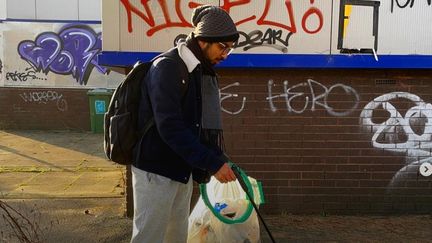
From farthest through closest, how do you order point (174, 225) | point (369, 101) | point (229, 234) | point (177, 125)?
point (369, 101), point (229, 234), point (174, 225), point (177, 125)

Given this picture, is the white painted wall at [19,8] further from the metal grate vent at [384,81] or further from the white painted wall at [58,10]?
the metal grate vent at [384,81]

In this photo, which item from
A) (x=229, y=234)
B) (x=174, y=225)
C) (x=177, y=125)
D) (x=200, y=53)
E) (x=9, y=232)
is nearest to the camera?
(x=177, y=125)

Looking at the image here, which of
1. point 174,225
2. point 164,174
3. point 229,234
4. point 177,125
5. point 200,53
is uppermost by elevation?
point 200,53

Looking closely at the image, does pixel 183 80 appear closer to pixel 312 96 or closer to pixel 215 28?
pixel 215 28

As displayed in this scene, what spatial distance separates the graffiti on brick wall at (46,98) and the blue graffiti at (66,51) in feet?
1.53

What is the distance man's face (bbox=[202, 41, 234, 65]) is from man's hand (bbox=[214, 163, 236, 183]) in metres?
0.60

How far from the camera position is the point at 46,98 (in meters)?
11.5

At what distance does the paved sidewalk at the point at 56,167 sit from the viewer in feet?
20.6

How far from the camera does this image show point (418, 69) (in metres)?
4.96

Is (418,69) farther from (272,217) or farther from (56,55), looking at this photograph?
(56,55)

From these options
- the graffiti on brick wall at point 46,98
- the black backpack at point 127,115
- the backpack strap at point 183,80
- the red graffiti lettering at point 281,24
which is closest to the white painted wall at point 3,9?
the graffiti on brick wall at point 46,98

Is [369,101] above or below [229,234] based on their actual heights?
above

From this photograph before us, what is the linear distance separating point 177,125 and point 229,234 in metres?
1.44

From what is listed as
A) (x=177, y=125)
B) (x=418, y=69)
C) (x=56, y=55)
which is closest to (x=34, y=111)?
(x=56, y=55)
